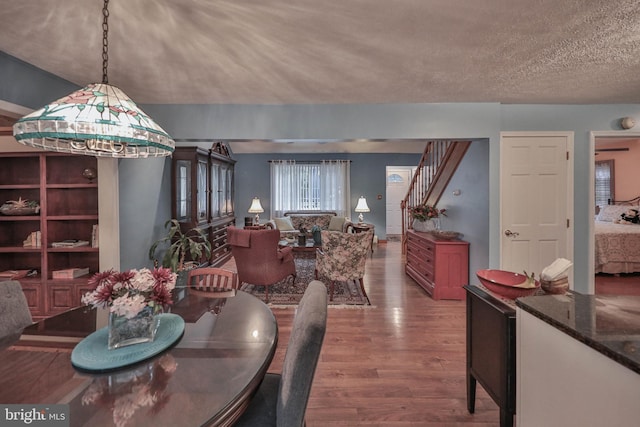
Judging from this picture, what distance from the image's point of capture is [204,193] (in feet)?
17.8

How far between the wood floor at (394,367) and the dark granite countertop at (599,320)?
1.04m

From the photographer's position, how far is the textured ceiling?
1624mm

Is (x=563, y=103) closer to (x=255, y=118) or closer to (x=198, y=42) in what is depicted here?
(x=255, y=118)

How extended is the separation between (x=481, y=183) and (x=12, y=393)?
388 centimetres

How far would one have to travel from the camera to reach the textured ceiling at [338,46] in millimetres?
1624

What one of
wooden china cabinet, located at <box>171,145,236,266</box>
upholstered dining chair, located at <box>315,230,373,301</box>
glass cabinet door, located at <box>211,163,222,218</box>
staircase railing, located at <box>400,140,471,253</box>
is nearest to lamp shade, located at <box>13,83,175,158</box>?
upholstered dining chair, located at <box>315,230,373,301</box>

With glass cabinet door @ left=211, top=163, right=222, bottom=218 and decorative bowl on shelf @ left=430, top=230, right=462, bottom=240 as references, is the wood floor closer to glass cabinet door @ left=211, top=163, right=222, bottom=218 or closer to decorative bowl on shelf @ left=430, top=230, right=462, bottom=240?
decorative bowl on shelf @ left=430, top=230, right=462, bottom=240

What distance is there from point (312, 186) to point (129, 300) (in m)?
6.94

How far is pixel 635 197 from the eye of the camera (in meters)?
6.12

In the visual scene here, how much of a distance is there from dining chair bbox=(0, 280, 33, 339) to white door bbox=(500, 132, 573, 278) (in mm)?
4067

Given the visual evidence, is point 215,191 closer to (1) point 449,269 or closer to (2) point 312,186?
(2) point 312,186

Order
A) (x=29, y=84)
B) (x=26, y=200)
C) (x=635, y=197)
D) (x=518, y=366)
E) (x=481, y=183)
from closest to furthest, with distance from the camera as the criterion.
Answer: (x=518, y=366)
(x=29, y=84)
(x=26, y=200)
(x=481, y=183)
(x=635, y=197)

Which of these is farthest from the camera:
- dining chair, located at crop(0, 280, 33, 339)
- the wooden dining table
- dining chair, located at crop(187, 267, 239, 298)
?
dining chair, located at crop(187, 267, 239, 298)

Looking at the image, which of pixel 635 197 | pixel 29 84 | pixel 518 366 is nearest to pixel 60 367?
pixel 518 366
